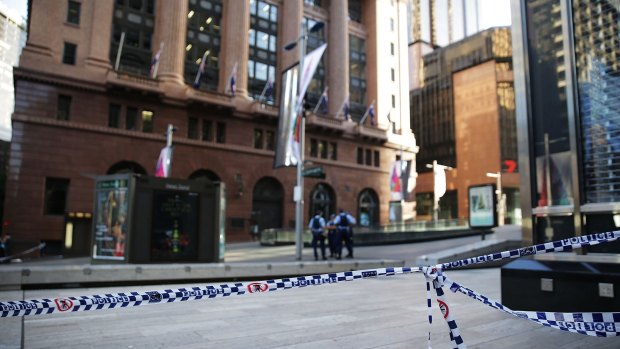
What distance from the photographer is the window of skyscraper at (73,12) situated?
31609 mm

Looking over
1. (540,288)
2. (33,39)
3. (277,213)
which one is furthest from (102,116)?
(540,288)

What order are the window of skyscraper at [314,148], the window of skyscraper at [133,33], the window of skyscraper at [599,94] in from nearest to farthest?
the window of skyscraper at [599,94] → the window of skyscraper at [133,33] → the window of skyscraper at [314,148]

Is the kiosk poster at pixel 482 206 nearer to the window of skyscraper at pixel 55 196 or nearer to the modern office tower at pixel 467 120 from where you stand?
the window of skyscraper at pixel 55 196

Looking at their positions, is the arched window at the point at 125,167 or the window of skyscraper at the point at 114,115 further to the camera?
the window of skyscraper at the point at 114,115

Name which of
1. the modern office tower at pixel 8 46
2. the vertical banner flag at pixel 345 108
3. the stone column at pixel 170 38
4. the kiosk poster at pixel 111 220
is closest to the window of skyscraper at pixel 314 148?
the vertical banner flag at pixel 345 108

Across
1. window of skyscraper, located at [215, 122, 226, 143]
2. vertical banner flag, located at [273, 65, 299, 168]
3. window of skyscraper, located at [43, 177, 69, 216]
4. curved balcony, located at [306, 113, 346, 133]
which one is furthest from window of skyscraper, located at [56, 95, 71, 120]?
curved balcony, located at [306, 113, 346, 133]

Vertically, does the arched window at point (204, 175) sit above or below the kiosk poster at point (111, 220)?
above

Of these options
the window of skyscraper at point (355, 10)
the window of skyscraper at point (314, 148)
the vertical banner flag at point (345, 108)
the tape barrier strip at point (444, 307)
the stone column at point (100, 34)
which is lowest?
the tape barrier strip at point (444, 307)

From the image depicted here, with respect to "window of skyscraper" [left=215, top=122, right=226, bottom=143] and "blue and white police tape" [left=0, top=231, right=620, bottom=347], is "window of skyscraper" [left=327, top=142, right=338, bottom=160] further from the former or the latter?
"blue and white police tape" [left=0, top=231, right=620, bottom=347]

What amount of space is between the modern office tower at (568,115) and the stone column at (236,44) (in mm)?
32596

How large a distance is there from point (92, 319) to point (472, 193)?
1728 cm

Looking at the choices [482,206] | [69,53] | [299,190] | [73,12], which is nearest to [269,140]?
[69,53]

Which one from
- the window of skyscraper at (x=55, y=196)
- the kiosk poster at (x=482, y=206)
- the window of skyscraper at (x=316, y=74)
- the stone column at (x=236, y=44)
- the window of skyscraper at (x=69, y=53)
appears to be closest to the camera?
the kiosk poster at (x=482, y=206)

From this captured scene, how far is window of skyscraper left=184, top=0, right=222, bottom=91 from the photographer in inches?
1476
